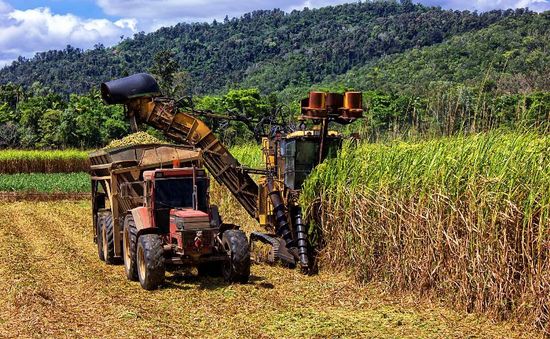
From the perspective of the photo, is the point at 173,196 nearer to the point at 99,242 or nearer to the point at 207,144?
the point at 99,242

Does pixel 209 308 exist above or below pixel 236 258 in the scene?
below

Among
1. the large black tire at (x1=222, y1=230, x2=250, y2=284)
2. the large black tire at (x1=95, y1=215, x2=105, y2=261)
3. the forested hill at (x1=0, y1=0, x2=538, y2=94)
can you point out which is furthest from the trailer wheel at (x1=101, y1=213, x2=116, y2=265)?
the forested hill at (x1=0, y1=0, x2=538, y2=94)

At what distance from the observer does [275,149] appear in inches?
586

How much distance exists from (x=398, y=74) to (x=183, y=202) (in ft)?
194

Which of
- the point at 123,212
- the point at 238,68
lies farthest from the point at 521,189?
the point at 238,68

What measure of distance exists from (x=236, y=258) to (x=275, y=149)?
4.58 m

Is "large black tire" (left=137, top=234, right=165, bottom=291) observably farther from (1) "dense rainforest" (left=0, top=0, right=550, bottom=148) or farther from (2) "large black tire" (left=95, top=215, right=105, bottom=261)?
(1) "dense rainforest" (left=0, top=0, right=550, bottom=148)

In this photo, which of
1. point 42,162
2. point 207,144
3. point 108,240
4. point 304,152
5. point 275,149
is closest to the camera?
point 108,240

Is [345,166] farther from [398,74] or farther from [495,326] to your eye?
[398,74]

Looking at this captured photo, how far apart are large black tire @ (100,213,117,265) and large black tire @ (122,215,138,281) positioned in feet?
2.04

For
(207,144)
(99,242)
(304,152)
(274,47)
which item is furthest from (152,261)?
(274,47)

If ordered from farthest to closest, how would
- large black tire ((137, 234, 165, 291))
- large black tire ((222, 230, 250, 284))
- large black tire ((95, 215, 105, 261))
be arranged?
1. large black tire ((95, 215, 105, 261))
2. large black tire ((222, 230, 250, 284))
3. large black tire ((137, 234, 165, 291))

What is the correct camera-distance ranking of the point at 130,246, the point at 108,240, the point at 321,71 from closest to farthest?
the point at 130,246, the point at 108,240, the point at 321,71

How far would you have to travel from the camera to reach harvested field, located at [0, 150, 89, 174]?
3731cm
